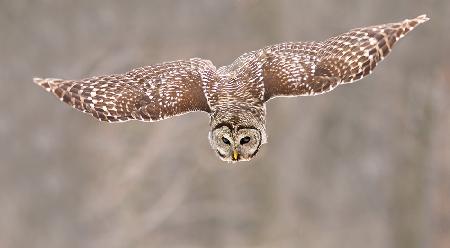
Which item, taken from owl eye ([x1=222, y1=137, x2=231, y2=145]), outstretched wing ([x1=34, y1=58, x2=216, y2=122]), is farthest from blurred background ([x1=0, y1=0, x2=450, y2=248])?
owl eye ([x1=222, y1=137, x2=231, y2=145])

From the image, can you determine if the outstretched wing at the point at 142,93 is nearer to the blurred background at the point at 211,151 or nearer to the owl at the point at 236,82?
the owl at the point at 236,82

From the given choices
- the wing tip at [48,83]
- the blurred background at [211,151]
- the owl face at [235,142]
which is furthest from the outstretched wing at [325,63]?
the blurred background at [211,151]

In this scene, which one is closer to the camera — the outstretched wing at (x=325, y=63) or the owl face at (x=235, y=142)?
the owl face at (x=235, y=142)

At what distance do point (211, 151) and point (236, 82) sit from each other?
2.20 m

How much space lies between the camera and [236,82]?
1.56m

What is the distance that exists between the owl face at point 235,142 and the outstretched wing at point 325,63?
10cm

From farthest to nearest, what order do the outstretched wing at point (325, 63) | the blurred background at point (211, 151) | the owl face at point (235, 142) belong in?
the blurred background at point (211, 151), the outstretched wing at point (325, 63), the owl face at point (235, 142)

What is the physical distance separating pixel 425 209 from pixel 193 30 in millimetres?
1257

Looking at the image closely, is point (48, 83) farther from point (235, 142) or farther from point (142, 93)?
point (235, 142)

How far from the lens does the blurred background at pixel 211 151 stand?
11.7 feet

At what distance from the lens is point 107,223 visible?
152 inches

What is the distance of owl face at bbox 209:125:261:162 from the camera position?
1484mm

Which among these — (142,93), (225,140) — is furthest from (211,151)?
(225,140)

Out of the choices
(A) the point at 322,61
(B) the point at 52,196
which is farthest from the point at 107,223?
(A) the point at 322,61
